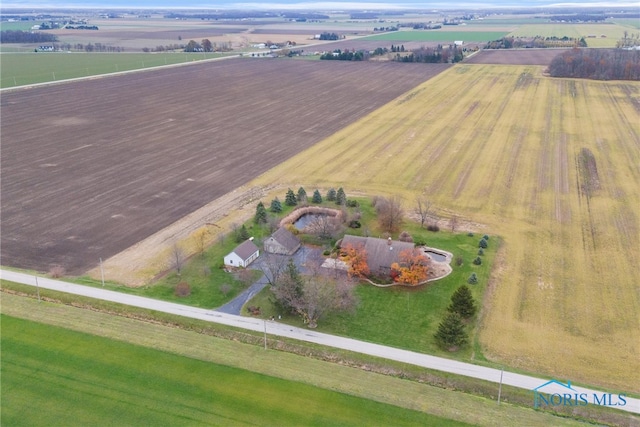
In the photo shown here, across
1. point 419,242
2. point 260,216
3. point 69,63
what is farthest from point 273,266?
point 69,63

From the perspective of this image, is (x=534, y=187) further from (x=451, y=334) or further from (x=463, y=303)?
(x=451, y=334)

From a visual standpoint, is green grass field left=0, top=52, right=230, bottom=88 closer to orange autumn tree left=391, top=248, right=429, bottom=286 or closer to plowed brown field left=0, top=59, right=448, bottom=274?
plowed brown field left=0, top=59, right=448, bottom=274

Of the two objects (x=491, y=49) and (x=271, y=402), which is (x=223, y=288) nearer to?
(x=271, y=402)

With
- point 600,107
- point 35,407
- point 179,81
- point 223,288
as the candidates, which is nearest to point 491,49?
point 600,107

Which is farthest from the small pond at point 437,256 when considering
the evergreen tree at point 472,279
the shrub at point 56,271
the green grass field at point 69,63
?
the green grass field at point 69,63

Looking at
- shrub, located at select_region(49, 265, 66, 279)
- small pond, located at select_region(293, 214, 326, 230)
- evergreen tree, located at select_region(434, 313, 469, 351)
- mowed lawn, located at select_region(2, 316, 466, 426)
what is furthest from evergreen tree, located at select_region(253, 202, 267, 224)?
evergreen tree, located at select_region(434, 313, 469, 351)

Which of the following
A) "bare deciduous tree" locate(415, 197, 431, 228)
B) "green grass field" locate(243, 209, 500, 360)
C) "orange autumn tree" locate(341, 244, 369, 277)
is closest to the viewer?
"green grass field" locate(243, 209, 500, 360)
